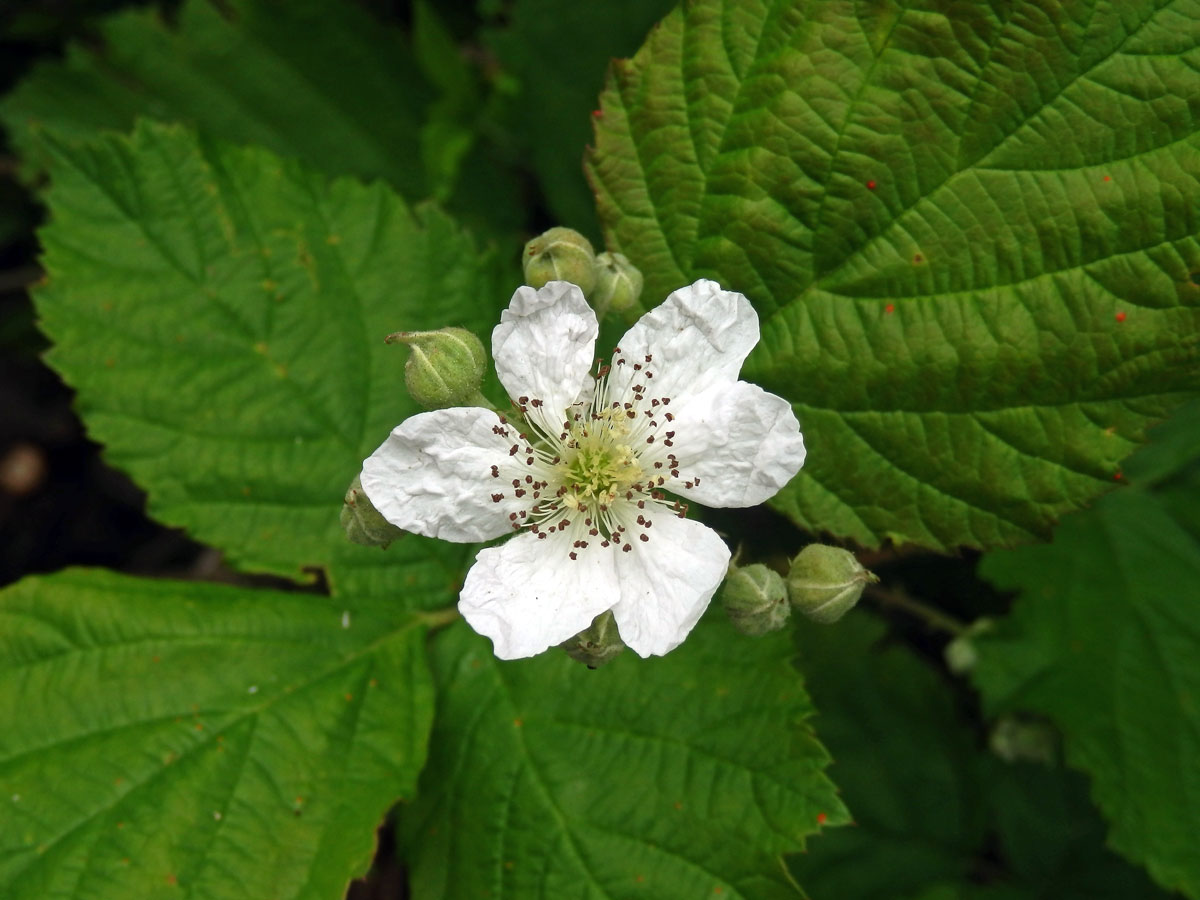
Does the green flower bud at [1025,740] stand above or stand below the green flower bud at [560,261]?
below

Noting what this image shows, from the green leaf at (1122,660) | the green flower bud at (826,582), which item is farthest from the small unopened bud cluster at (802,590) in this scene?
the green leaf at (1122,660)

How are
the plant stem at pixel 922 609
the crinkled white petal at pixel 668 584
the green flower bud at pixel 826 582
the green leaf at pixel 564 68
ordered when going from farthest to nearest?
the green leaf at pixel 564 68
the plant stem at pixel 922 609
the green flower bud at pixel 826 582
the crinkled white petal at pixel 668 584

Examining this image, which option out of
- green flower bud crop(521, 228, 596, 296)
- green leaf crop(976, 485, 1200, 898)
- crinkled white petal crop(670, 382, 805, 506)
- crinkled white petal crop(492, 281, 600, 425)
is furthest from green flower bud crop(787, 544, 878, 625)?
green leaf crop(976, 485, 1200, 898)

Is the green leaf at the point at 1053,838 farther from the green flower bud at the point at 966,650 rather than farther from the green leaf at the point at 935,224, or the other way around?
the green leaf at the point at 935,224

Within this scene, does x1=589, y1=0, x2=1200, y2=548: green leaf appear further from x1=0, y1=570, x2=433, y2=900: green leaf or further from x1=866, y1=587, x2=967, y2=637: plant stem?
x1=0, y1=570, x2=433, y2=900: green leaf

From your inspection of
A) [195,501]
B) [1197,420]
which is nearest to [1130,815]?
[1197,420]

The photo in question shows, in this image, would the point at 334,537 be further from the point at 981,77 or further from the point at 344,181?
the point at 981,77
